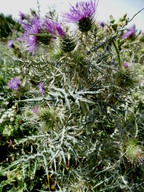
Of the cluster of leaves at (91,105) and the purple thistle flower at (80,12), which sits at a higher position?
the purple thistle flower at (80,12)

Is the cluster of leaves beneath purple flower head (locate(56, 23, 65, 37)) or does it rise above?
beneath

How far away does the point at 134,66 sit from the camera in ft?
4.12

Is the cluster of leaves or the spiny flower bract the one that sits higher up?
the spiny flower bract

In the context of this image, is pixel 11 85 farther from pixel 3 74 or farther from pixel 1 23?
pixel 1 23

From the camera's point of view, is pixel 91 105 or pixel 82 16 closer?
pixel 82 16

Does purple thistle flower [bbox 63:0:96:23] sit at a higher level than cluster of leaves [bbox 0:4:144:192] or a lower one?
higher

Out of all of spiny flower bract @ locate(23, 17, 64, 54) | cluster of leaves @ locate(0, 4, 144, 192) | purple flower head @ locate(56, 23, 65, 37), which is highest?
spiny flower bract @ locate(23, 17, 64, 54)

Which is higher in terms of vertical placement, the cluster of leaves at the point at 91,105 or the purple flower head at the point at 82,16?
the purple flower head at the point at 82,16

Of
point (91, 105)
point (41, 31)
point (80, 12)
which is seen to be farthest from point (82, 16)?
point (91, 105)

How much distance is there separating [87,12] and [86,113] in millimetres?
587

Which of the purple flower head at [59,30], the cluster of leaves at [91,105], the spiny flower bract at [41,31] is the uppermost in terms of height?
the spiny flower bract at [41,31]

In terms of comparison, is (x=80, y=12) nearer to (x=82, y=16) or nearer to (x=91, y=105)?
(x=82, y=16)

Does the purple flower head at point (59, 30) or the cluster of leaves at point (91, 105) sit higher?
the purple flower head at point (59, 30)

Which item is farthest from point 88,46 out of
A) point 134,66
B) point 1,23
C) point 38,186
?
point 1,23
